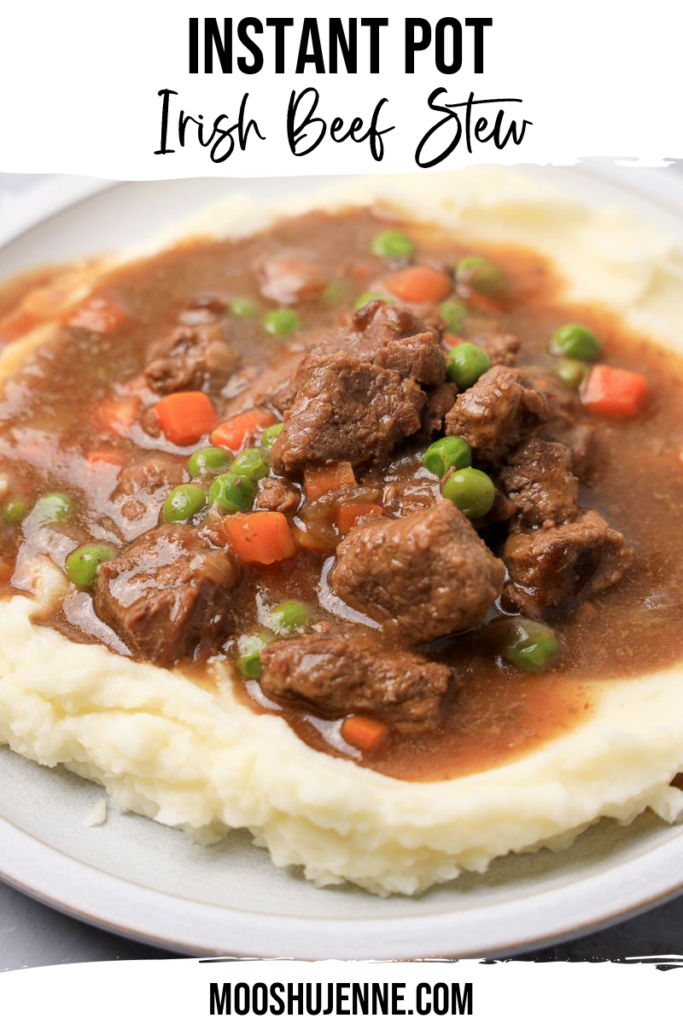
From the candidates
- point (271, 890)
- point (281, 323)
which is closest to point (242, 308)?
point (281, 323)

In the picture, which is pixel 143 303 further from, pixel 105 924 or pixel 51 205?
pixel 105 924

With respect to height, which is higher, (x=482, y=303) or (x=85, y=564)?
(x=482, y=303)

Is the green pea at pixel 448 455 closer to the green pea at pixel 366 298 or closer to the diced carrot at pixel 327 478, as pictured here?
the diced carrot at pixel 327 478

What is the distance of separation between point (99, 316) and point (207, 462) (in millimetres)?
2085

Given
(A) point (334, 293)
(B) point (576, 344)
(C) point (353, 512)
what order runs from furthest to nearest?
(A) point (334, 293), (B) point (576, 344), (C) point (353, 512)

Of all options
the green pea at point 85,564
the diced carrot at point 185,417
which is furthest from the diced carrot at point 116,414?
the green pea at point 85,564

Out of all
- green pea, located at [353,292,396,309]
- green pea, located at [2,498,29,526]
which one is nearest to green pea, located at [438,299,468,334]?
green pea, located at [353,292,396,309]

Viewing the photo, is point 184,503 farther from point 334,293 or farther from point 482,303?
point 482,303

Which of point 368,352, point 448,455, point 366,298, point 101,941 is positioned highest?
point 368,352

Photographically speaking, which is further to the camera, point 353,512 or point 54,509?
point 54,509

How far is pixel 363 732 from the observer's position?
18.3ft

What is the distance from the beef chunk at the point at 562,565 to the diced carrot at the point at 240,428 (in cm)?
187

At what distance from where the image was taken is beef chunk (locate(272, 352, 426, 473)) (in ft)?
21.1

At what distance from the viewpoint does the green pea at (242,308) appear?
826 centimetres
